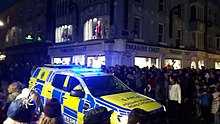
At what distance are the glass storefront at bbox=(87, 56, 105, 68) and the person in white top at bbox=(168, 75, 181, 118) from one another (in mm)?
9610

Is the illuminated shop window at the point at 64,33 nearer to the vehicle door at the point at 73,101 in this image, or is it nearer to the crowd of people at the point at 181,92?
the crowd of people at the point at 181,92

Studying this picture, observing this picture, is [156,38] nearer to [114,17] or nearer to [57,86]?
[114,17]

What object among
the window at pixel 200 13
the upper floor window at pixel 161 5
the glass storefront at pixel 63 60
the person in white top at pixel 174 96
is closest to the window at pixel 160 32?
the upper floor window at pixel 161 5

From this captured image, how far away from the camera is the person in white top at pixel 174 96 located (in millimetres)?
9977

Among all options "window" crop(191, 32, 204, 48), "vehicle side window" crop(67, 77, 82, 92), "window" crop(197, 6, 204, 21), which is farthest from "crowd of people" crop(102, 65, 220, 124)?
"window" crop(197, 6, 204, 21)

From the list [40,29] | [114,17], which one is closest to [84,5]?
[114,17]

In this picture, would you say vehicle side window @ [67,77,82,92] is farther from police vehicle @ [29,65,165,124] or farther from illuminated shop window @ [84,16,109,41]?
illuminated shop window @ [84,16,109,41]

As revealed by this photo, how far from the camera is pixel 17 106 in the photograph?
3.15 m

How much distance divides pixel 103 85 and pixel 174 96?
3933 mm

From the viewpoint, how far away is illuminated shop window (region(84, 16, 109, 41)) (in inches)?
769

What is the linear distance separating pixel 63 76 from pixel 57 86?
1.16ft

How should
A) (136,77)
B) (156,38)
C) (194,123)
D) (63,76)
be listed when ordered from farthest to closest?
(156,38)
(136,77)
(194,123)
(63,76)

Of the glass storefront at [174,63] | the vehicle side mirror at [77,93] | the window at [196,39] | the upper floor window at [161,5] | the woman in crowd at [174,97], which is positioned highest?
the upper floor window at [161,5]

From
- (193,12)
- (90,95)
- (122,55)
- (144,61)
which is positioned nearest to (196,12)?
(193,12)
